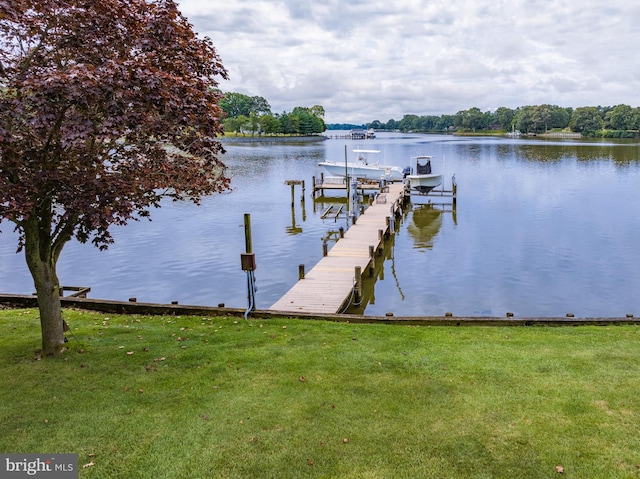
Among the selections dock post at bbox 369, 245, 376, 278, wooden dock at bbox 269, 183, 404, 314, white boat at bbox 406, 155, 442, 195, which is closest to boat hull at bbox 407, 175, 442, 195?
white boat at bbox 406, 155, 442, 195

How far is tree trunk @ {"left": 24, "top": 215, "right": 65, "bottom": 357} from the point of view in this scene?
7.99 metres

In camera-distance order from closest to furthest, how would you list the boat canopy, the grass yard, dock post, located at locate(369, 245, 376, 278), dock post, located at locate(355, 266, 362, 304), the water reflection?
1. the grass yard
2. dock post, located at locate(355, 266, 362, 304)
3. dock post, located at locate(369, 245, 376, 278)
4. the water reflection
5. the boat canopy

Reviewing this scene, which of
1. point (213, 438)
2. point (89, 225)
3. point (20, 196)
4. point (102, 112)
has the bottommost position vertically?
point (213, 438)

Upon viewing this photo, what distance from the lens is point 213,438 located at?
19.3 feet

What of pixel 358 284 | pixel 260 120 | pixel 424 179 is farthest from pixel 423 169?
pixel 260 120

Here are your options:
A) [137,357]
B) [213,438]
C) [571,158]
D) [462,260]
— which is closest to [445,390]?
[213,438]

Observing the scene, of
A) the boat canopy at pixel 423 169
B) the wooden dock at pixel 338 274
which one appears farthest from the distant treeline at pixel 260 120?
the wooden dock at pixel 338 274

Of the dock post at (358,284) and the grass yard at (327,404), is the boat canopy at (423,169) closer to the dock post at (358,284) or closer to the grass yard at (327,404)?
the dock post at (358,284)

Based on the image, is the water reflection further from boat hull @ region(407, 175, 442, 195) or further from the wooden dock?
the wooden dock

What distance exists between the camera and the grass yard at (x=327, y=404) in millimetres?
5422

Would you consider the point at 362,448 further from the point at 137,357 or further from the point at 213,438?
the point at 137,357

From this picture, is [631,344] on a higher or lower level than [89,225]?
lower

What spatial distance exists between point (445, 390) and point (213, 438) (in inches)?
133

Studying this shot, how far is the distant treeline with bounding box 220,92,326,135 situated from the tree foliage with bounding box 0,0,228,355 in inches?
5781
